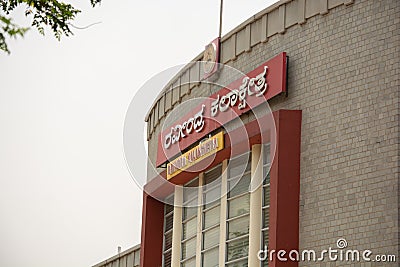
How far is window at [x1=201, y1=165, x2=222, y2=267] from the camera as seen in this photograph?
71.2ft

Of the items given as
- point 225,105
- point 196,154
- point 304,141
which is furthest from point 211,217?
point 304,141

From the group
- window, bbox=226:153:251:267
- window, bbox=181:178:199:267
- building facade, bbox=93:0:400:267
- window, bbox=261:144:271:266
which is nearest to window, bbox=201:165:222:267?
building facade, bbox=93:0:400:267

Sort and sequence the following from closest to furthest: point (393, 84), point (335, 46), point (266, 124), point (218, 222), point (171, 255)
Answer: point (393, 84) < point (335, 46) < point (266, 124) < point (218, 222) < point (171, 255)

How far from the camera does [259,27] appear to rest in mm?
20281

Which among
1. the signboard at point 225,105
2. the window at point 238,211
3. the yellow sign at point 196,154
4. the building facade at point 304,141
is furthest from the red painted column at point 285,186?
the yellow sign at point 196,154

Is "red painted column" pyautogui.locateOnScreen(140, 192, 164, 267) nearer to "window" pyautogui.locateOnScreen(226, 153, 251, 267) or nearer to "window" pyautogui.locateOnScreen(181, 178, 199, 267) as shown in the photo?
"window" pyautogui.locateOnScreen(181, 178, 199, 267)

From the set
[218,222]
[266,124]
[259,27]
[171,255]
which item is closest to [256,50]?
[259,27]

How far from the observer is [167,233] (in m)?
25.9

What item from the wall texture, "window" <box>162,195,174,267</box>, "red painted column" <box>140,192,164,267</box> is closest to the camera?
the wall texture

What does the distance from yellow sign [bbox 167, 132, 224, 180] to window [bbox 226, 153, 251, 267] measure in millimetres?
529

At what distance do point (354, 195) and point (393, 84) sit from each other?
198cm

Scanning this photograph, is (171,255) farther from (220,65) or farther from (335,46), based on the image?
(335,46)

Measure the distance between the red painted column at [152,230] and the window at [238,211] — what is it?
17.1ft

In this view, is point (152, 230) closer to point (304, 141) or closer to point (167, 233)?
point (167, 233)
